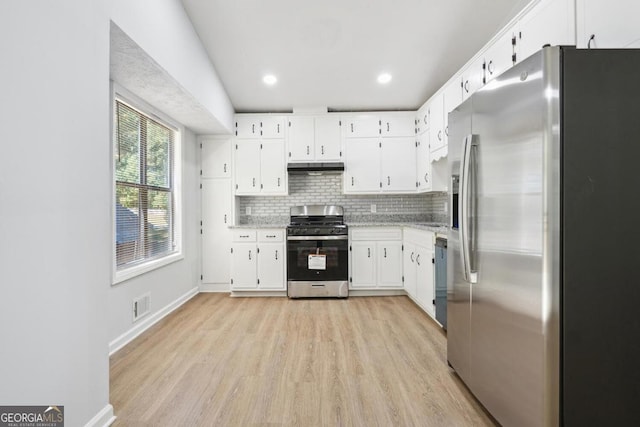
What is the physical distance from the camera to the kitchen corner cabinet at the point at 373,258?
4340 millimetres

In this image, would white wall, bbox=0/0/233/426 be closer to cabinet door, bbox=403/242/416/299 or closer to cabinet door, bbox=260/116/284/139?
cabinet door, bbox=260/116/284/139

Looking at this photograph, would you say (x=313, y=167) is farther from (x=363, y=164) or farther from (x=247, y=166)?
(x=247, y=166)

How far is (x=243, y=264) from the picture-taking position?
4.38 metres

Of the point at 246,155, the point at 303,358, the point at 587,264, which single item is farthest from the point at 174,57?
the point at 587,264

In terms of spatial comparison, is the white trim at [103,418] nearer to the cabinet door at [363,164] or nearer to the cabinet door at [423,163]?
the cabinet door at [363,164]

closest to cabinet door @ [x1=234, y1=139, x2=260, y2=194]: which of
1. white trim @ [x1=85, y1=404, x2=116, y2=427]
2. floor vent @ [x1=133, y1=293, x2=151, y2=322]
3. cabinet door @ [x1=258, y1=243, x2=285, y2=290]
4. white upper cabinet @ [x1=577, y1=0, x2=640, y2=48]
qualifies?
cabinet door @ [x1=258, y1=243, x2=285, y2=290]

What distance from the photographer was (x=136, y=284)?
10.1 feet

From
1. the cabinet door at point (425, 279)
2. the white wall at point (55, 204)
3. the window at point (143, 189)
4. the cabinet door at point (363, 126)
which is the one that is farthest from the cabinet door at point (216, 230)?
the white wall at point (55, 204)

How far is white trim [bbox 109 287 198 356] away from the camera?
2.75 m

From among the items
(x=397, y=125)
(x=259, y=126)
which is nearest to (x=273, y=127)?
(x=259, y=126)

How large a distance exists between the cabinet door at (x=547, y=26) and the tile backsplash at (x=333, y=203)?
286 cm

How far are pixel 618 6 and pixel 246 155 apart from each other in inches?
155

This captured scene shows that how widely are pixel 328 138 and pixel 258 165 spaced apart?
107cm

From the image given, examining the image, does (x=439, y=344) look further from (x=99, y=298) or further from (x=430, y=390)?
(x=99, y=298)
